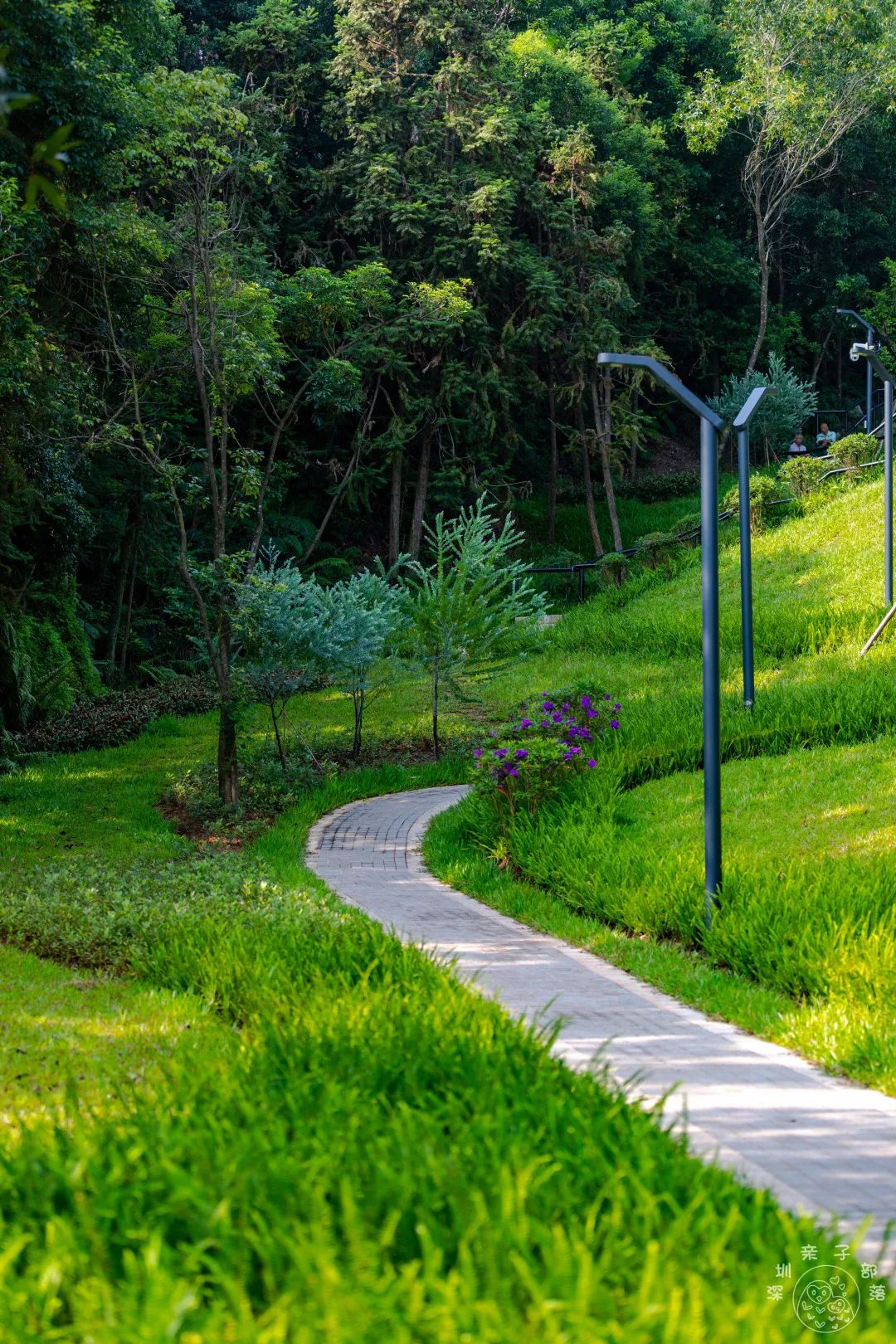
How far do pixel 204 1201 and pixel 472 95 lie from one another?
29.0 meters

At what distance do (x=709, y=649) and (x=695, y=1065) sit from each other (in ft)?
9.42

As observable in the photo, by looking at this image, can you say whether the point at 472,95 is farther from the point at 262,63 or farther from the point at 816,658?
the point at 816,658

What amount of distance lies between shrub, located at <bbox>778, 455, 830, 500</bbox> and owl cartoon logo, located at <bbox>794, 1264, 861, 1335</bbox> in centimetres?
2118

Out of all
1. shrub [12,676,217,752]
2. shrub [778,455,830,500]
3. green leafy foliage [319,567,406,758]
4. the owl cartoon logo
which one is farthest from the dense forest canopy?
the owl cartoon logo

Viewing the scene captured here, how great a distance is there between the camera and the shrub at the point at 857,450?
2303cm

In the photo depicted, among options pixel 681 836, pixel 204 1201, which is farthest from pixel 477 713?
pixel 204 1201

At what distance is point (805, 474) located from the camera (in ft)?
75.4

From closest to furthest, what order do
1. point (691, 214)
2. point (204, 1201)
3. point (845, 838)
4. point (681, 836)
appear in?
point (204, 1201) → point (845, 838) → point (681, 836) → point (691, 214)

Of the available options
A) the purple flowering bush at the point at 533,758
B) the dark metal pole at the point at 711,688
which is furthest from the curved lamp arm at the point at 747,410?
the dark metal pole at the point at 711,688

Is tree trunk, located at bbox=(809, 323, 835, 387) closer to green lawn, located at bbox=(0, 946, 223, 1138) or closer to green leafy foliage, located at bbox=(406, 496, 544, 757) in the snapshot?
green leafy foliage, located at bbox=(406, 496, 544, 757)

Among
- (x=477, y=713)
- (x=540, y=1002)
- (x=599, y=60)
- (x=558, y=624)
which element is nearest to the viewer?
(x=540, y=1002)

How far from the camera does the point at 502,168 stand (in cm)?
2819

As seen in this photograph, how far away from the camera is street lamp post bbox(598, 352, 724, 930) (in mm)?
7297

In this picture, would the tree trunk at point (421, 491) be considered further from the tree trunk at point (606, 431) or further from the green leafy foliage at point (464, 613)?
the green leafy foliage at point (464, 613)
